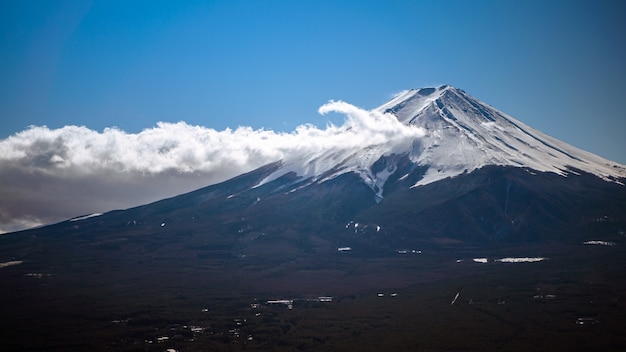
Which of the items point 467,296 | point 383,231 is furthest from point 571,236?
point 467,296

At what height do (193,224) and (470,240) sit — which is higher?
(193,224)

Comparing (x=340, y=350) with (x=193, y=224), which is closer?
(x=340, y=350)

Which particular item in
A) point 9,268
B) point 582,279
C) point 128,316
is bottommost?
point 582,279

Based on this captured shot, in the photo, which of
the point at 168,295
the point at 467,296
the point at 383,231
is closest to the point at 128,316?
the point at 168,295

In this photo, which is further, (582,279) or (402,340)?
(582,279)

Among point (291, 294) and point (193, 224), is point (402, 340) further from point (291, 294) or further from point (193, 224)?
point (193, 224)

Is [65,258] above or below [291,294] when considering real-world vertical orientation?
above

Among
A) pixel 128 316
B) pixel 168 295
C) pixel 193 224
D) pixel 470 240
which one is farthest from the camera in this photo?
pixel 193 224

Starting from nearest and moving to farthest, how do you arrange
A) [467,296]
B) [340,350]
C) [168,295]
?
1. [340,350]
2. [467,296]
3. [168,295]

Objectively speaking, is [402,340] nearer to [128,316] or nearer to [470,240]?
[128,316]
